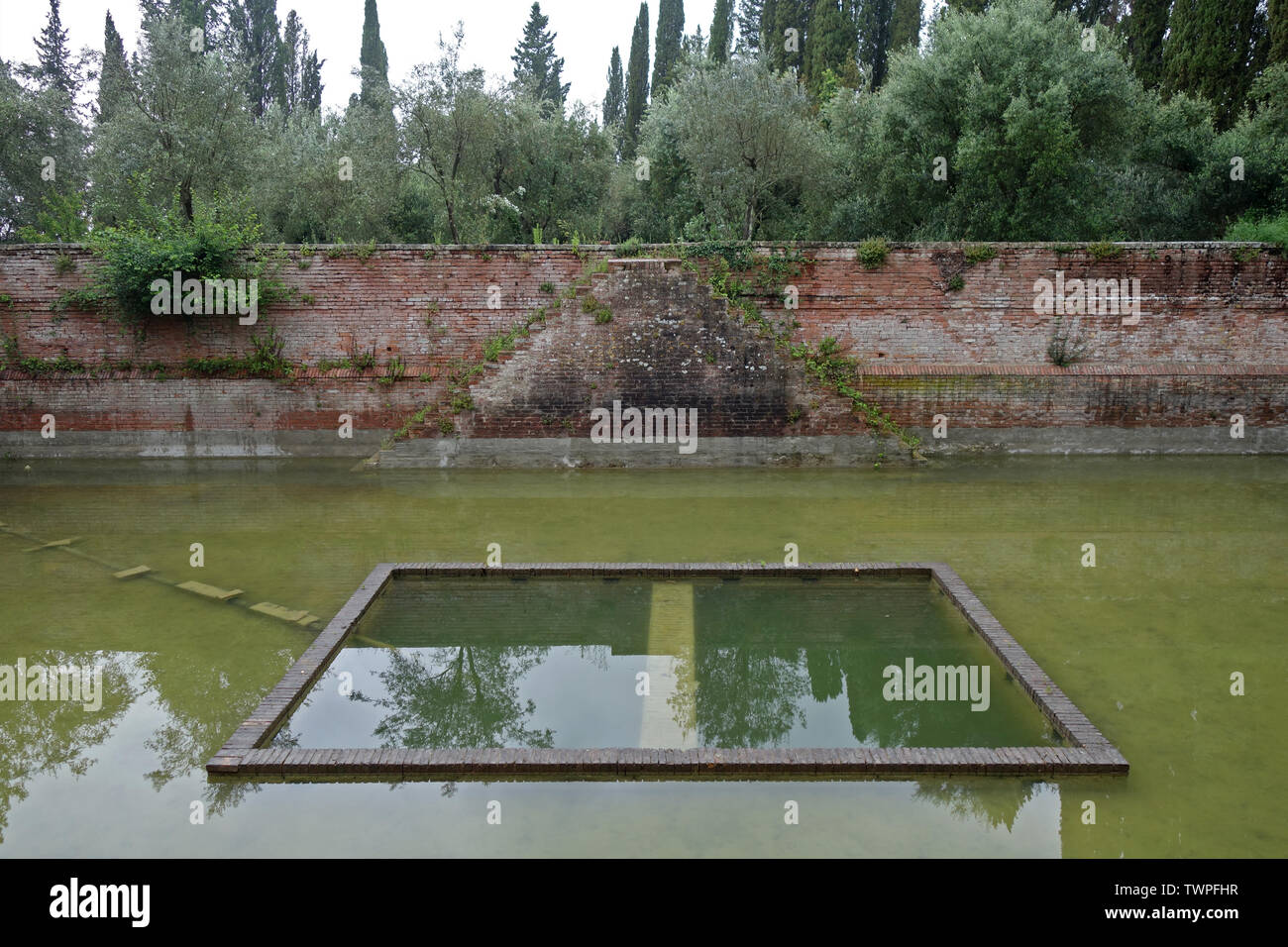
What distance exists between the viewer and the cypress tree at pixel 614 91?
154 feet

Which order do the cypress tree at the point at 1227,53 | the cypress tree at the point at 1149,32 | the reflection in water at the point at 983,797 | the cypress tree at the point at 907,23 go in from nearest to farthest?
1. the reflection in water at the point at 983,797
2. the cypress tree at the point at 1227,53
3. the cypress tree at the point at 1149,32
4. the cypress tree at the point at 907,23

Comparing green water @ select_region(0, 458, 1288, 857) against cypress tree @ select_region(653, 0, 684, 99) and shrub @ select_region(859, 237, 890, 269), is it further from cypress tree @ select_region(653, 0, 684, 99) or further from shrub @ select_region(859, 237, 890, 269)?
cypress tree @ select_region(653, 0, 684, 99)

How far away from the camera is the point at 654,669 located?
603cm

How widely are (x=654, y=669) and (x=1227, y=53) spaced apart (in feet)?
66.5

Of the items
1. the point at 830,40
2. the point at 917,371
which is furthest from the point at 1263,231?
the point at 830,40

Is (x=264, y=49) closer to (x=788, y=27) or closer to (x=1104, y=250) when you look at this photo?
(x=788, y=27)

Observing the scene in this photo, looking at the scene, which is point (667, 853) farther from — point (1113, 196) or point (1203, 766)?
point (1113, 196)

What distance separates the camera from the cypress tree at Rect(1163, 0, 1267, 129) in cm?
1880

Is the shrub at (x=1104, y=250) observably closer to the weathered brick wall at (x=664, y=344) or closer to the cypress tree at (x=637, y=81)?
the weathered brick wall at (x=664, y=344)

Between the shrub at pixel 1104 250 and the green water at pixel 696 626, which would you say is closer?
the green water at pixel 696 626

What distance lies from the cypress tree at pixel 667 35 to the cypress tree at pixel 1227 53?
25.5 m

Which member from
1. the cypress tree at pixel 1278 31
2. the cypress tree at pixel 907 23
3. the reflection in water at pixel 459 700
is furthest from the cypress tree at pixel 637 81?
the reflection in water at pixel 459 700

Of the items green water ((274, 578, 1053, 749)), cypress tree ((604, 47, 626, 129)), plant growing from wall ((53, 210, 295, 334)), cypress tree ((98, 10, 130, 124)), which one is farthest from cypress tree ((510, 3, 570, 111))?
green water ((274, 578, 1053, 749))

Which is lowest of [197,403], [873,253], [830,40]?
[197,403]
